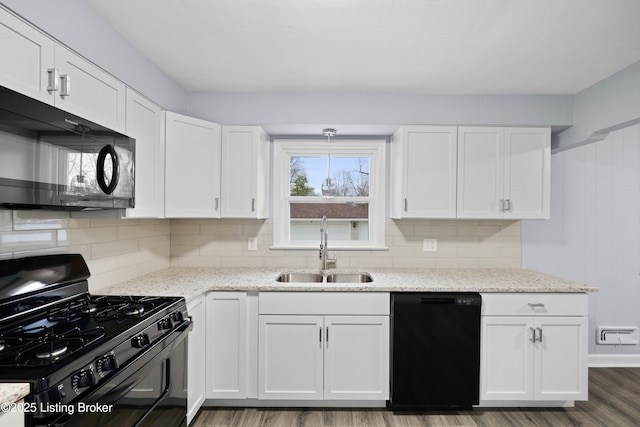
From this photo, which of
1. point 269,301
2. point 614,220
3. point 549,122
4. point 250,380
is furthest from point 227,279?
point 614,220

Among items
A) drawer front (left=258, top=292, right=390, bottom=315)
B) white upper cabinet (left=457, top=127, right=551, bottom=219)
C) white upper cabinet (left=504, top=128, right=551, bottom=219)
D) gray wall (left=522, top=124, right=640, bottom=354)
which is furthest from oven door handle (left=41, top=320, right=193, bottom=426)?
gray wall (left=522, top=124, right=640, bottom=354)

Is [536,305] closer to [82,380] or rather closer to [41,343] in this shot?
[82,380]

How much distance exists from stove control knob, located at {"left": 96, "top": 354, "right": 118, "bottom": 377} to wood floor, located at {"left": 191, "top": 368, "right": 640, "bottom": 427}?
1311 mm

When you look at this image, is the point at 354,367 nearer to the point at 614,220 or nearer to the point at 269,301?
the point at 269,301

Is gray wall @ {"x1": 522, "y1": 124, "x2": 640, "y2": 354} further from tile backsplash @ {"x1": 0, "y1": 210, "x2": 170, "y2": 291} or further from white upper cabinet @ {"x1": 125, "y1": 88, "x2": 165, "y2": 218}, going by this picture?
tile backsplash @ {"x1": 0, "y1": 210, "x2": 170, "y2": 291}

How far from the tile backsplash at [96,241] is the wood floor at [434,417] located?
1153 mm

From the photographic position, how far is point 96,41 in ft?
6.04

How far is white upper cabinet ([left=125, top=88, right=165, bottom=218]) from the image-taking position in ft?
7.00

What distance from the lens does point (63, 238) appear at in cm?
195

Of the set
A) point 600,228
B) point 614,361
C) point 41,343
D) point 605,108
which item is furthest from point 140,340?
point 614,361

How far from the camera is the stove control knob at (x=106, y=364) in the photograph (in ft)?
4.27

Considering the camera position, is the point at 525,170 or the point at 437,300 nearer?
the point at 437,300

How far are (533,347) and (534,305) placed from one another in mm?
293

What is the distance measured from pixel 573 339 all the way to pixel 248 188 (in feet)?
8.50
